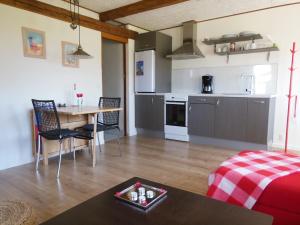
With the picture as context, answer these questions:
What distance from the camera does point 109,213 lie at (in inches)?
42.0

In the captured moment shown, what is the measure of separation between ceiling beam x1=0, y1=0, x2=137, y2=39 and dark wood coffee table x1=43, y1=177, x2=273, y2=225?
9.53 feet

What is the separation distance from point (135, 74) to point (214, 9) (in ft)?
6.51

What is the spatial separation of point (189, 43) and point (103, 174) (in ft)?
10.3

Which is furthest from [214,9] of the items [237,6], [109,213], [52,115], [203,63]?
[109,213]

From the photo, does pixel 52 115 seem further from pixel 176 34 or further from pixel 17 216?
pixel 176 34

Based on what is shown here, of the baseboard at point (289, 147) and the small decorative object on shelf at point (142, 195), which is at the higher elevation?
the small decorative object on shelf at point (142, 195)

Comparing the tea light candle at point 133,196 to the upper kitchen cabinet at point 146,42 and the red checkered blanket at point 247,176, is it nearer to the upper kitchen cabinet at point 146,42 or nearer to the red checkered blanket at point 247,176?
the red checkered blanket at point 247,176

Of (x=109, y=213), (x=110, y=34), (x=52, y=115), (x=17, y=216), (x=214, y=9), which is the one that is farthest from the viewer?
(x=110, y=34)

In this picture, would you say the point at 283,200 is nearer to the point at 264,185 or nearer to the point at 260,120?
the point at 264,185

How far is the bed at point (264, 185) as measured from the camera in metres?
1.26

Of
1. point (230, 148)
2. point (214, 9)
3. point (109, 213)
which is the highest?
point (214, 9)

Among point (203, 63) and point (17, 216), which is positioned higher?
point (203, 63)

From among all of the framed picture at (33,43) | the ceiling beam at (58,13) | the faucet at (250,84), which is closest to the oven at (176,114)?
the faucet at (250,84)

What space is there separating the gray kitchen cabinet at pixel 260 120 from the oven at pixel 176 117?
114 centimetres
